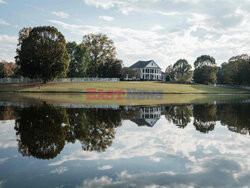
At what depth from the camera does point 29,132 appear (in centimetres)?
966

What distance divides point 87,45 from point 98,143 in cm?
8391

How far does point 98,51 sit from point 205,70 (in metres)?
53.8

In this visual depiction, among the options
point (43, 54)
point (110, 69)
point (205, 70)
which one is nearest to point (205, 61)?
point (205, 70)

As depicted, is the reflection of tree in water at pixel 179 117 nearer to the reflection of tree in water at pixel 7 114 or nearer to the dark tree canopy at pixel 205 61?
the reflection of tree in water at pixel 7 114

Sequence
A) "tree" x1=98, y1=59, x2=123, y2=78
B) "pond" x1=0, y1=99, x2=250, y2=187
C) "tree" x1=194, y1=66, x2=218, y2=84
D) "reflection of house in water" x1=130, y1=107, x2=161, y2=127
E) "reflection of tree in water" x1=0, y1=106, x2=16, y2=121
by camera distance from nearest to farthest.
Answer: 1. "pond" x1=0, y1=99, x2=250, y2=187
2. "reflection of house in water" x1=130, y1=107, x2=161, y2=127
3. "reflection of tree in water" x1=0, y1=106, x2=16, y2=121
4. "tree" x1=98, y1=59, x2=123, y2=78
5. "tree" x1=194, y1=66, x2=218, y2=84

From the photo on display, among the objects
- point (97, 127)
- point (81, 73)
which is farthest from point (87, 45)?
point (97, 127)

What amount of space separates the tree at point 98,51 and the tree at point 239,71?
51.8 m

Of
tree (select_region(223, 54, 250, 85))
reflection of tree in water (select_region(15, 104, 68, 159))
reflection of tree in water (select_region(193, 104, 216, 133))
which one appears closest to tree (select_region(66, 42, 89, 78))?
tree (select_region(223, 54, 250, 85))

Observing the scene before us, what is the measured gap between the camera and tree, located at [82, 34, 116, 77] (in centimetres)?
8806

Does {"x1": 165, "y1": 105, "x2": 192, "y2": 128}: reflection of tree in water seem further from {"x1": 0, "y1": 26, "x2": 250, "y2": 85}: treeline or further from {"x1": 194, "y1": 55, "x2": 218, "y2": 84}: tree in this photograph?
{"x1": 194, "y1": 55, "x2": 218, "y2": 84}: tree

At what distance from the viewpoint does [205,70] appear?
111 meters

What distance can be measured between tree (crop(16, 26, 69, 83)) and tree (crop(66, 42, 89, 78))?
67.4 ft

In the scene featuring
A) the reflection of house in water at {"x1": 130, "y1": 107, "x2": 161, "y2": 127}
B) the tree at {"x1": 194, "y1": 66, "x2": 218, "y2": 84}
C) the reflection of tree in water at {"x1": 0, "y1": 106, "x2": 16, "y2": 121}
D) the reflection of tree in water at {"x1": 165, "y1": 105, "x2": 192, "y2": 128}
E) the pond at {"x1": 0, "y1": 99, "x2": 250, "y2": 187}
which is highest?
the tree at {"x1": 194, "y1": 66, "x2": 218, "y2": 84}

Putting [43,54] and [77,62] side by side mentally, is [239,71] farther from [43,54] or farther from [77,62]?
[43,54]
